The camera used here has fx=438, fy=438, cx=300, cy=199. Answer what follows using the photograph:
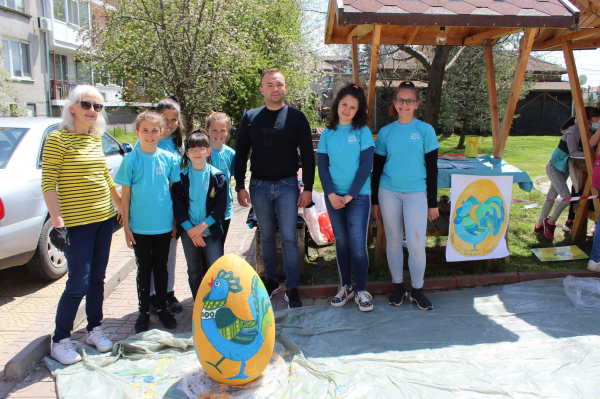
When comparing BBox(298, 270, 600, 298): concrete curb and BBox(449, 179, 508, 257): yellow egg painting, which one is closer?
BBox(298, 270, 600, 298): concrete curb

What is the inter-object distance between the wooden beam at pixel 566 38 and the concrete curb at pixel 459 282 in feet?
9.53

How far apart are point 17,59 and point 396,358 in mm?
23776

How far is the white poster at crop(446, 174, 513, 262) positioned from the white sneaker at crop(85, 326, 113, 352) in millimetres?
3327

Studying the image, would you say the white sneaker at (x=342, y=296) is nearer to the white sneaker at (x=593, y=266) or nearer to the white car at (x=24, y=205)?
the white sneaker at (x=593, y=266)

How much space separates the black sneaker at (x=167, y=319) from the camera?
3836 mm

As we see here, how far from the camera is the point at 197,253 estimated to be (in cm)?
389

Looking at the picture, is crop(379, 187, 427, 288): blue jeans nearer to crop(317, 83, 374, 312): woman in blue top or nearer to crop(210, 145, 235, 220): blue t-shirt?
crop(317, 83, 374, 312): woman in blue top

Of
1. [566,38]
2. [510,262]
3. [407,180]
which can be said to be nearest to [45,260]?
[407,180]

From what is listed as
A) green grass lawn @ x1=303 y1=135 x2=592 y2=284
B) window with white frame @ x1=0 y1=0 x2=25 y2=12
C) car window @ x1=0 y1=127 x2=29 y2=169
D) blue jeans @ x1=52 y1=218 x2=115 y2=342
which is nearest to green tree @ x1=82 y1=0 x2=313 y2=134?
car window @ x1=0 y1=127 x2=29 y2=169

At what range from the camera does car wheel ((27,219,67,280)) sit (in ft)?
15.2

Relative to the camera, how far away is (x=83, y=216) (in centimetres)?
323

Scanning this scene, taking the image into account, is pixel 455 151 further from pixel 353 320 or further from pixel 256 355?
pixel 256 355

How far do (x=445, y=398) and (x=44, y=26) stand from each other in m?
25.0

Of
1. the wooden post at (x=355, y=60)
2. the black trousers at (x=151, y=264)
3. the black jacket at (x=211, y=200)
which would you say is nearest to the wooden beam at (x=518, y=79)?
the wooden post at (x=355, y=60)
